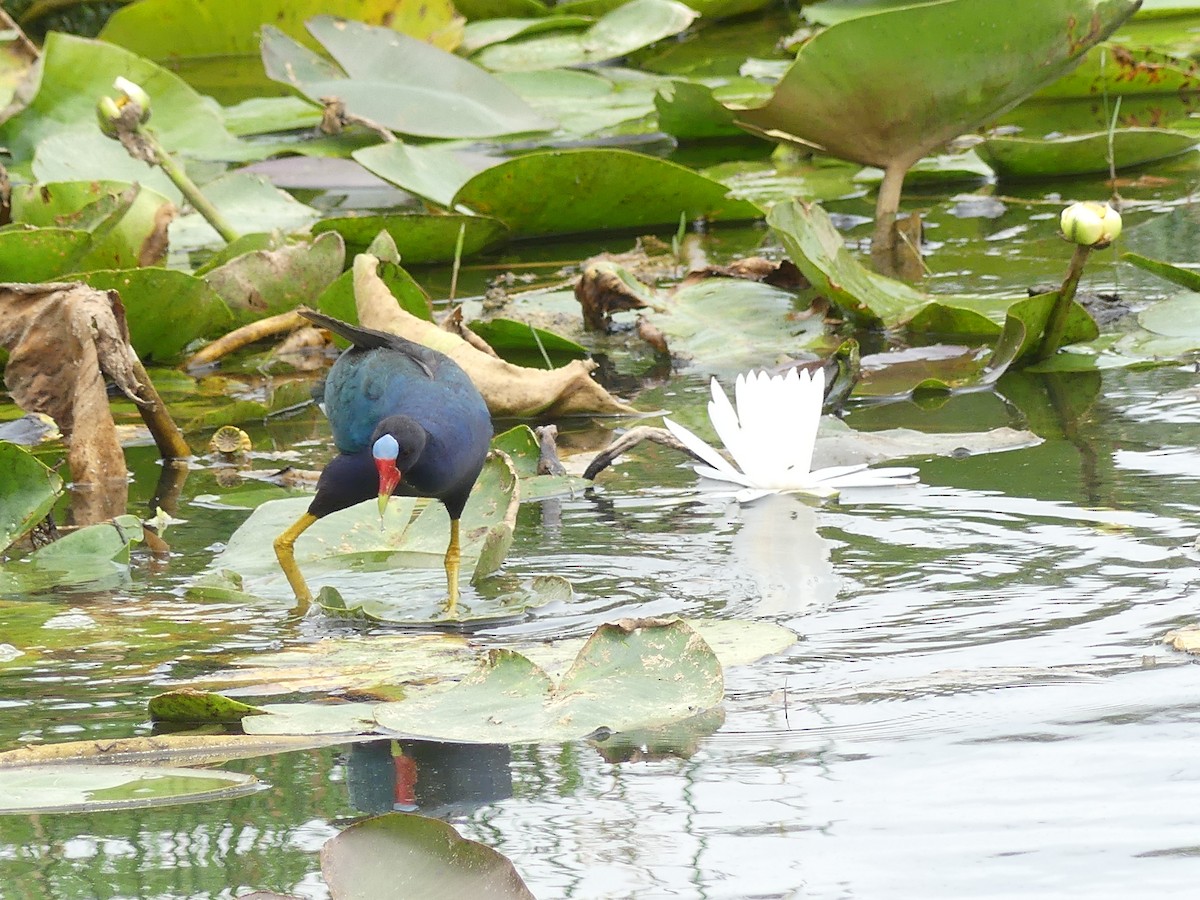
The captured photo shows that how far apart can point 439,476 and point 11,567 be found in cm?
61

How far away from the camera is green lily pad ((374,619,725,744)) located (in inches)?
61.1

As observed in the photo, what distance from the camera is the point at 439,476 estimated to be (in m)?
2.38

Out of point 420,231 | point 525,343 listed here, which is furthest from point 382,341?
point 420,231

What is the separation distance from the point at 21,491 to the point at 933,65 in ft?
6.49

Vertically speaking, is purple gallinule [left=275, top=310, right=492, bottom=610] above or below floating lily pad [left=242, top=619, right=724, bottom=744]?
above

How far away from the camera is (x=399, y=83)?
5207 millimetres

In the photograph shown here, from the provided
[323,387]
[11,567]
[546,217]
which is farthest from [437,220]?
[11,567]

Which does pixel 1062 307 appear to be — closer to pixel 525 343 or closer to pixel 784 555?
pixel 784 555

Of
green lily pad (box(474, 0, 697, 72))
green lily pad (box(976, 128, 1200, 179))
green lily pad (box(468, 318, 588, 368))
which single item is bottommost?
green lily pad (box(468, 318, 588, 368))

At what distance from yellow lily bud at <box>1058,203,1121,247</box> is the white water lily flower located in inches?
19.8

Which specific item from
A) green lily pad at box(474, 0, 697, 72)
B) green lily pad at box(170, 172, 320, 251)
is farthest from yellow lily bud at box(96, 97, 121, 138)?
green lily pad at box(474, 0, 697, 72)

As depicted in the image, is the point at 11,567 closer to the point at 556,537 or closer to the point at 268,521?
the point at 268,521

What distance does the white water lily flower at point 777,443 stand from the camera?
98.7 inches

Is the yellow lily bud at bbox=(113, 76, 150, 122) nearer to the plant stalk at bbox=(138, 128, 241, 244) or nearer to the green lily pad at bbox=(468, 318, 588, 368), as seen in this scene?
the plant stalk at bbox=(138, 128, 241, 244)
